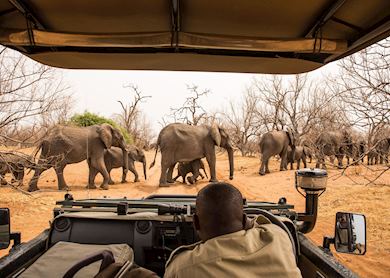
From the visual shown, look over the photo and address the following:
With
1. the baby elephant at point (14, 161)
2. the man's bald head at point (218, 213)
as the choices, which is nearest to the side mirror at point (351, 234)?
the man's bald head at point (218, 213)

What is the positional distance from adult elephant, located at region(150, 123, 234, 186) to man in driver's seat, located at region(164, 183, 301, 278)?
44.7ft

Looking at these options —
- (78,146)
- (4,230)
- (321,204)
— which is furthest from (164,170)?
(4,230)

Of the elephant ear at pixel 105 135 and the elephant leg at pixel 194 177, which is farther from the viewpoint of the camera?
the elephant leg at pixel 194 177

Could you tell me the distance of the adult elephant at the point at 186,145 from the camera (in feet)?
51.5

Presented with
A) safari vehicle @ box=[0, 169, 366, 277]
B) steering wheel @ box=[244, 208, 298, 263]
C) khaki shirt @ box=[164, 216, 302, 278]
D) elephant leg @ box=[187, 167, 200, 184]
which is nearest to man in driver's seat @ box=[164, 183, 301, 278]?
khaki shirt @ box=[164, 216, 302, 278]

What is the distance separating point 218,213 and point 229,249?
0.21 meters

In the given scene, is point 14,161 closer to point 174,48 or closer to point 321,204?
point 174,48

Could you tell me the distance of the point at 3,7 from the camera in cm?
271

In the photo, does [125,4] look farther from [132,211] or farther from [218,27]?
[132,211]

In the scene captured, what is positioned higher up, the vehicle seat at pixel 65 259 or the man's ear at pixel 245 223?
the man's ear at pixel 245 223

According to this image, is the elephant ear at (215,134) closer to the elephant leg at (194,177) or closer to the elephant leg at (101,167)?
the elephant leg at (194,177)

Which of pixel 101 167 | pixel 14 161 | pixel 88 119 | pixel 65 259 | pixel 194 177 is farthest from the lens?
pixel 88 119

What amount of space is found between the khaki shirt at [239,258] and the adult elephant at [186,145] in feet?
45.1

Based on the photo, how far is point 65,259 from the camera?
6.92 ft
